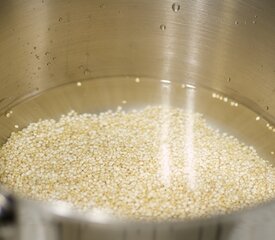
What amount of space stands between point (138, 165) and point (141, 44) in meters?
0.35

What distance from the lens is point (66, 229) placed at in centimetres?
77

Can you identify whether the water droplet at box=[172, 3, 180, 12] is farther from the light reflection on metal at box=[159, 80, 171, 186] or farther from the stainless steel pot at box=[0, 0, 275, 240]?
the light reflection on metal at box=[159, 80, 171, 186]

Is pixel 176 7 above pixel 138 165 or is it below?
above

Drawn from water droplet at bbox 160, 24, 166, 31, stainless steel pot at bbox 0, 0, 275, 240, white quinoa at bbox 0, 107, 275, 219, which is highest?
water droplet at bbox 160, 24, 166, 31

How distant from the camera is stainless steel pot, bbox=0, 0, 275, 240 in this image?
141 cm

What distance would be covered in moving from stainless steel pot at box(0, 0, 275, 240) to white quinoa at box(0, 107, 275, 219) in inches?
5.2

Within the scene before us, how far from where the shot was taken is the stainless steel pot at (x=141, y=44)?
141 centimetres

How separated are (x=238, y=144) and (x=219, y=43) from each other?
0.86 feet

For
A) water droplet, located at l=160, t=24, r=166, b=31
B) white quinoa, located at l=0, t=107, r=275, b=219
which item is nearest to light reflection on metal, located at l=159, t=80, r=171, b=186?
white quinoa, located at l=0, t=107, r=275, b=219

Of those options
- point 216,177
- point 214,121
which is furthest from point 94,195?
point 214,121

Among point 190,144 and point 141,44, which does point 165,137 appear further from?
point 141,44

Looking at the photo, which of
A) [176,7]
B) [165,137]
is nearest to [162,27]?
[176,7]

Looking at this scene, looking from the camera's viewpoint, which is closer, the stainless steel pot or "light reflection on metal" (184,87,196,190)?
"light reflection on metal" (184,87,196,190)

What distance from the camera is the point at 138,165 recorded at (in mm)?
1320
